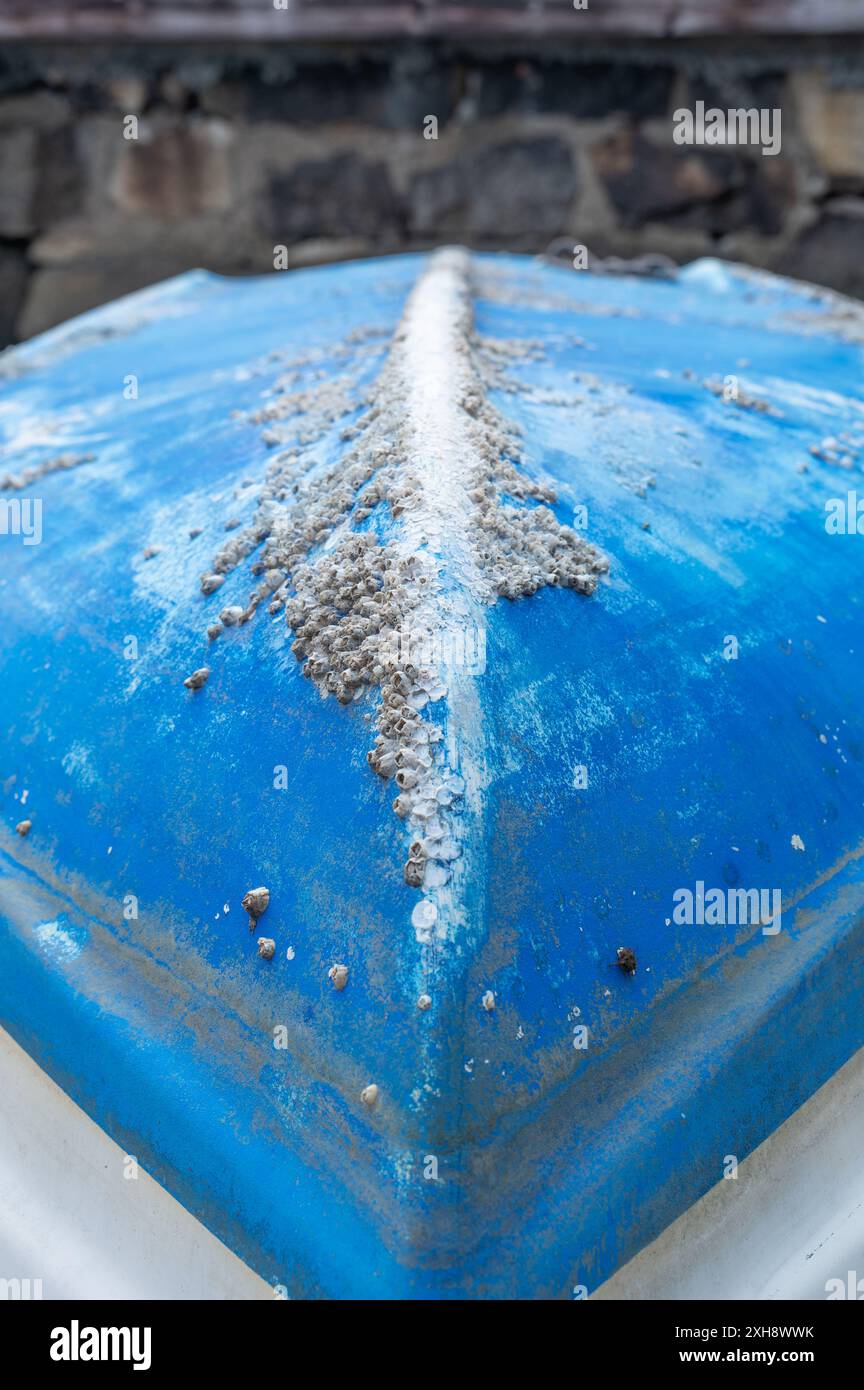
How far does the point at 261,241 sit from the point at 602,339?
124 cm

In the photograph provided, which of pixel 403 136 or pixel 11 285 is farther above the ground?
pixel 403 136

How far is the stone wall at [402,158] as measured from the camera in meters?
2.10

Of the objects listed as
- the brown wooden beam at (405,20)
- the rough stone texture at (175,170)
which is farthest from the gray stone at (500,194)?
the rough stone texture at (175,170)

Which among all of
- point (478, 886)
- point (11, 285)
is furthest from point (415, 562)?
point (11, 285)

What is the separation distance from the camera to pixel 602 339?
128 centimetres

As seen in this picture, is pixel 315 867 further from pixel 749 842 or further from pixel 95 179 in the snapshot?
pixel 95 179

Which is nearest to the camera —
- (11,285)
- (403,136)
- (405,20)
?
(405,20)

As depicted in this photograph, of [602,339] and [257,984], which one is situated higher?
[602,339]

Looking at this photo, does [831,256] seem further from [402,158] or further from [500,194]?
[402,158]

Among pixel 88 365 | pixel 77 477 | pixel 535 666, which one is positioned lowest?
pixel 535 666

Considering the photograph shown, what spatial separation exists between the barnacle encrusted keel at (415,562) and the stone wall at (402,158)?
1478 mm

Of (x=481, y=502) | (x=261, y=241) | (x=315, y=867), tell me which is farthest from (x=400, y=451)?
(x=261, y=241)

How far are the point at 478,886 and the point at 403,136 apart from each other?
6.38ft

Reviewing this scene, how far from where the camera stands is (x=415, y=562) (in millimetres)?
709
